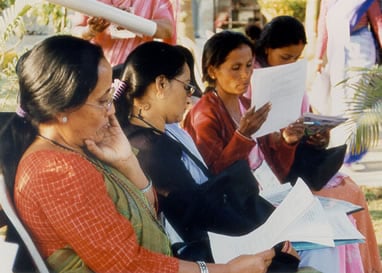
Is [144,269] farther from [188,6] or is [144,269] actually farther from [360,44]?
[360,44]

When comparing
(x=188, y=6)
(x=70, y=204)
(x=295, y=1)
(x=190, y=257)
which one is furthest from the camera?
(x=295, y=1)

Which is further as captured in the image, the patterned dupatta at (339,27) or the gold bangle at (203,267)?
the patterned dupatta at (339,27)

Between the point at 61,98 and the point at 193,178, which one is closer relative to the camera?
the point at 61,98

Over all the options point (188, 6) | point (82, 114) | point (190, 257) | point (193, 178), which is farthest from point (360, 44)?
point (82, 114)

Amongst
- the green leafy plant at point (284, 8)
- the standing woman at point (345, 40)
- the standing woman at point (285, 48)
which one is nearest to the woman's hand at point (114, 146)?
the standing woman at point (285, 48)

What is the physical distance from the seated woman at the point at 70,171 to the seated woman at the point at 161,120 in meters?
0.25

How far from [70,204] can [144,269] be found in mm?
273

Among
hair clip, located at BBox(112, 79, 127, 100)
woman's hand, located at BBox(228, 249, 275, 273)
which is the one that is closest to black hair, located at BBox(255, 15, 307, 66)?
hair clip, located at BBox(112, 79, 127, 100)

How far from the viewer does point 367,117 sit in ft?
9.97

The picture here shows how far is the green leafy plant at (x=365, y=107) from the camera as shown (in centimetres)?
294

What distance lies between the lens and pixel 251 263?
2.20 meters

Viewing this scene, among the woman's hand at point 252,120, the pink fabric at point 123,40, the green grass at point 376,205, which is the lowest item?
the green grass at point 376,205

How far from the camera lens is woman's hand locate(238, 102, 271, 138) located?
2619 millimetres

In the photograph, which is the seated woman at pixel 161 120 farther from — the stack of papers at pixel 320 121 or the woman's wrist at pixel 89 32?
the stack of papers at pixel 320 121
